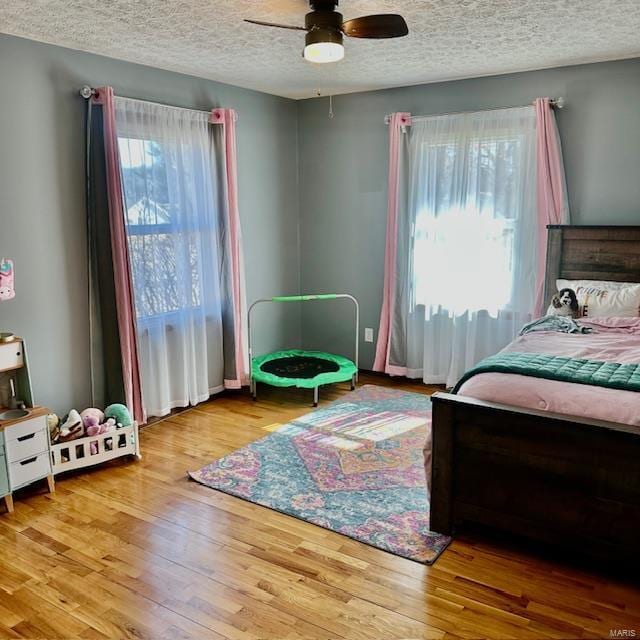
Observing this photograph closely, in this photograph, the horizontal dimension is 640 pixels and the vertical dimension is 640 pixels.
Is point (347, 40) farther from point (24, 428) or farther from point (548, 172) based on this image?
point (24, 428)

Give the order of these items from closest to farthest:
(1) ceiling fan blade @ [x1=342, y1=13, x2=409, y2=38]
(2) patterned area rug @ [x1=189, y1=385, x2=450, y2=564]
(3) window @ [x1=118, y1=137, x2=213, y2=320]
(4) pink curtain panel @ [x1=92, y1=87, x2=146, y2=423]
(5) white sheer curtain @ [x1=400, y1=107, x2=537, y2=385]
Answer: (1) ceiling fan blade @ [x1=342, y1=13, x2=409, y2=38], (2) patterned area rug @ [x1=189, y1=385, x2=450, y2=564], (4) pink curtain panel @ [x1=92, y1=87, x2=146, y2=423], (3) window @ [x1=118, y1=137, x2=213, y2=320], (5) white sheer curtain @ [x1=400, y1=107, x2=537, y2=385]

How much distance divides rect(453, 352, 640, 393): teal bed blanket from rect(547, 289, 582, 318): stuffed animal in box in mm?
1049

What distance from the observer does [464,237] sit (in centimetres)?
459

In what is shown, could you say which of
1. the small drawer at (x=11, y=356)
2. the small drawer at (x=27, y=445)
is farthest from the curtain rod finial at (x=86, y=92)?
the small drawer at (x=27, y=445)

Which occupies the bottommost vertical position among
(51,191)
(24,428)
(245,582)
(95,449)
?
(245,582)

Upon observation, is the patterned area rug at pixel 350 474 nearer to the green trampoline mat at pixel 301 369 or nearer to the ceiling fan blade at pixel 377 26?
the green trampoline mat at pixel 301 369

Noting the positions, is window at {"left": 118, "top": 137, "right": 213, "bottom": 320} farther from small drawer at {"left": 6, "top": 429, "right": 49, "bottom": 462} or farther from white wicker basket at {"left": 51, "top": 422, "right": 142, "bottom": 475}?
small drawer at {"left": 6, "top": 429, "right": 49, "bottom": 462}

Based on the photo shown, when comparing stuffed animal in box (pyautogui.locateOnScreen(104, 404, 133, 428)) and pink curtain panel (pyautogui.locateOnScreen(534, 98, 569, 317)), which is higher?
pink curtain panel (pyautogui.locateOnScreen(534, 98, 569, 317))

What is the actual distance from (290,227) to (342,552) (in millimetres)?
3413

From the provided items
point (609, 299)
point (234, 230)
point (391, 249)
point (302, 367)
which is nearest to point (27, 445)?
point (234, 230)

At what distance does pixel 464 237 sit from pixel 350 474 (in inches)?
85.9

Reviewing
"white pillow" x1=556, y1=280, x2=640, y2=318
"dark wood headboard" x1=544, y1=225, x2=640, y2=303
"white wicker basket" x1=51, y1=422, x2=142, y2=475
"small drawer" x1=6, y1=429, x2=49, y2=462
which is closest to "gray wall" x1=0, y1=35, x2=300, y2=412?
"white wicker basket" x1=51, y1=422, x2=142, y2=475

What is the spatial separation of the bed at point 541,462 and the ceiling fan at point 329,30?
1.60 metres

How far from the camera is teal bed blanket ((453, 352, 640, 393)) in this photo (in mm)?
2521
